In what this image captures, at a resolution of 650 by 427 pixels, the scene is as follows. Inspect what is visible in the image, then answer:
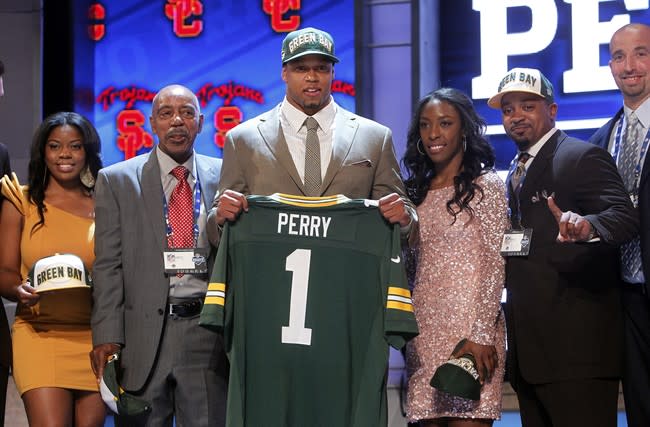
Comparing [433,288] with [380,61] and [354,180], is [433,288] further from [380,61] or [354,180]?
[380,61]

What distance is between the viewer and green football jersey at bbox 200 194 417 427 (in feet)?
11.9

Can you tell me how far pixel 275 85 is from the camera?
777 centimetres

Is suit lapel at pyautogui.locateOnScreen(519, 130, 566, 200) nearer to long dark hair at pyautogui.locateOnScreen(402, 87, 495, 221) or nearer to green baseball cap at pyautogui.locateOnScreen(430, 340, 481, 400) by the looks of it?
long dark hair at pyautogui.locateOnScreen(402, 87, 495, 221)

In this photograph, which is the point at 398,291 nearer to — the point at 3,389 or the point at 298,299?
the point at 298,299

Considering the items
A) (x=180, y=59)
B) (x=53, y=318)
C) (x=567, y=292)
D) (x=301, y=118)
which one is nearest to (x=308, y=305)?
(x=301, y=118)

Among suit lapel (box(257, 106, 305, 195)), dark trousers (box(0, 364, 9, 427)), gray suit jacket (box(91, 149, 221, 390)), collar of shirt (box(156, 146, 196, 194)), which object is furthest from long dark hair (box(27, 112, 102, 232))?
suit lapel (box(257, 106, 305, 195))

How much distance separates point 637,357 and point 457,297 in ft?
2.91

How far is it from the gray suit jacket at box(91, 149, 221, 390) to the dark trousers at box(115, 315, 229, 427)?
49mm

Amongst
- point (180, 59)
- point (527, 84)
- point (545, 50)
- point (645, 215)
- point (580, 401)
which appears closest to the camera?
point (580, 401)

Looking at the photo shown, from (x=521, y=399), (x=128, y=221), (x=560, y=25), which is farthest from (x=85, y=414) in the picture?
(x=560, y=25)

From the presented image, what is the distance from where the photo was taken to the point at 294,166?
3842mm

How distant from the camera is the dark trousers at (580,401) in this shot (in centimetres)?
393

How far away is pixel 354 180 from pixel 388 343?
→ 2.20ft

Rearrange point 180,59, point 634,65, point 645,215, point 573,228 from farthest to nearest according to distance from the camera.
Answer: point 180,59 → point 634,65 → point 645,215 → point 573,228
